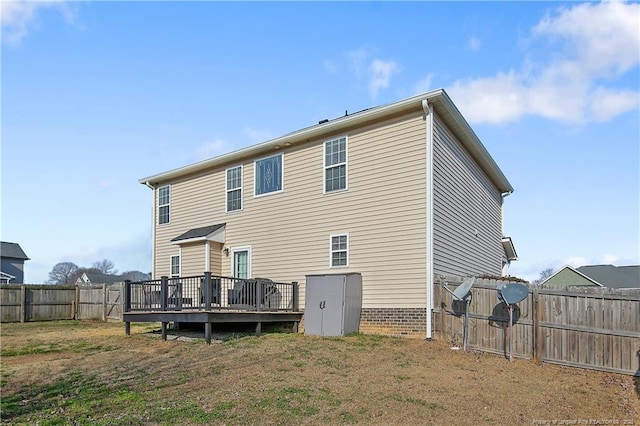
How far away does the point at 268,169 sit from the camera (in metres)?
16.8

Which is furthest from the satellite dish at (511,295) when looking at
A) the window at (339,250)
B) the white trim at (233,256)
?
the white trim at (233,256)

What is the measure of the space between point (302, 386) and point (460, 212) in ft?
29.1

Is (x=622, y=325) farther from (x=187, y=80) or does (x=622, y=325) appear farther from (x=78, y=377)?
(x=187, y=80)

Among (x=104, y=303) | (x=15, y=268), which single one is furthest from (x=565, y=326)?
(x=15, y=268)

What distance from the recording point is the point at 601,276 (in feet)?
122

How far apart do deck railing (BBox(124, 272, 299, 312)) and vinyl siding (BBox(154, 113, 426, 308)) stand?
65 centimetres

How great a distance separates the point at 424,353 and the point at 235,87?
26.8ft

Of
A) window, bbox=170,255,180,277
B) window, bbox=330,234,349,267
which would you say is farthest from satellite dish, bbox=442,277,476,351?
window, bbox=170,255,180,277

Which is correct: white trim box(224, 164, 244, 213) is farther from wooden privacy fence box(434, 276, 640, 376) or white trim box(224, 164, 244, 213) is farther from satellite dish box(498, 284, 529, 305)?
satellite dish box(498, 284, 529, 305)

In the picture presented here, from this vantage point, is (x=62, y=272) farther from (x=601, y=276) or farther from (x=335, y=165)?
(x=335, y=165)

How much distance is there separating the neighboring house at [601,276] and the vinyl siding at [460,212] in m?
19.6

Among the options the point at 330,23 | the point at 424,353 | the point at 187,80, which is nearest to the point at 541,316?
the point at 424,353

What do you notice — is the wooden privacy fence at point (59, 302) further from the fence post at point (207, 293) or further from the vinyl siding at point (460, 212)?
the vinyl siding at point (460, 212)

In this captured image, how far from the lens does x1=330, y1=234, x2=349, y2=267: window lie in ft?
47.5
